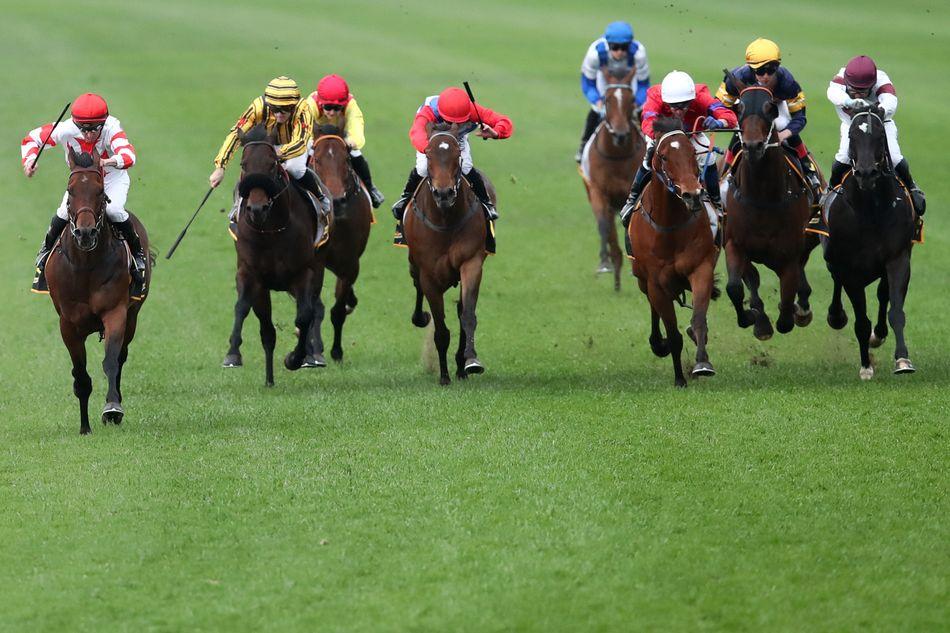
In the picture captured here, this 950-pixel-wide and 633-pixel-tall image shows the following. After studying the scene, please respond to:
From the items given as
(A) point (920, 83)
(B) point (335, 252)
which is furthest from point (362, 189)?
(A) point (920, 83)

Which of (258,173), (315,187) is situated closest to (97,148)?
(258,173)

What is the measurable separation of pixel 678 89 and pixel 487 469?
4.23 m

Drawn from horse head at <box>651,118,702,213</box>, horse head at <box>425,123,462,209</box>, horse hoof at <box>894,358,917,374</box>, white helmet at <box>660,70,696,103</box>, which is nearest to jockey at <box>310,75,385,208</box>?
horse head at <box>425,123,462,209</box>

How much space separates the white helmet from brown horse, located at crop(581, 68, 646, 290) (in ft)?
18.7

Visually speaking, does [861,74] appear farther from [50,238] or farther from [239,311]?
[50,238]

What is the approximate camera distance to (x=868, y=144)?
13625 mm

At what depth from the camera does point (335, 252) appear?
1714cm

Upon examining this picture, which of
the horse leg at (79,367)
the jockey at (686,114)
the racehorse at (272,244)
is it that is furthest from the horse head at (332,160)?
the horse leg at (79,367)

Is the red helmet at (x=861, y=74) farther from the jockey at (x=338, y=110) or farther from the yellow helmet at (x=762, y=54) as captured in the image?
the jockey at (x=338, y=110)

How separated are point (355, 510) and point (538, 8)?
37935mm

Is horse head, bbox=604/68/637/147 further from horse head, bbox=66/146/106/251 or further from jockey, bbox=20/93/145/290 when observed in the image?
horse head, bbox=66/146/106/251

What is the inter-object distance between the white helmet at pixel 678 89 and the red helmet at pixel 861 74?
1355mm

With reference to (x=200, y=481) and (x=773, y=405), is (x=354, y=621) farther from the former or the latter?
(x=773, y=405)

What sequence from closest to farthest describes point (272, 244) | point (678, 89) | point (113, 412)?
point (113, 412) → point (678, 89) → point (272, 244)
